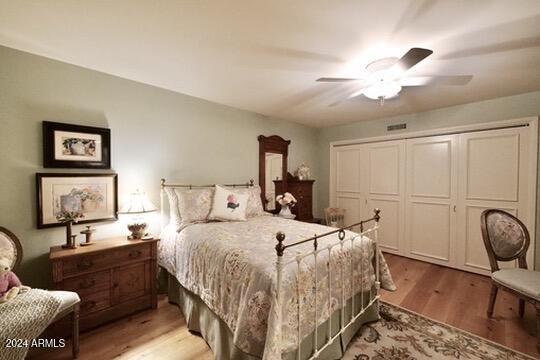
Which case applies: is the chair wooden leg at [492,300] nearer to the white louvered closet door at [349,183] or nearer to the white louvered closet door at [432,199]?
the white louvered closet door at [432,199]

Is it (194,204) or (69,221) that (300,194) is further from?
(69,221)

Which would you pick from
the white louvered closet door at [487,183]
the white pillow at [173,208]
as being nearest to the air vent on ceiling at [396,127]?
the white louvered closet door at [487,183]

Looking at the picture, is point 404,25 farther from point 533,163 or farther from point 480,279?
point 480,279

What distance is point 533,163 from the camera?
278 centimetres

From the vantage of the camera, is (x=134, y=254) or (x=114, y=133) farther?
(x=114, y=133)

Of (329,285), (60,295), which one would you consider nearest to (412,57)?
(329,285)

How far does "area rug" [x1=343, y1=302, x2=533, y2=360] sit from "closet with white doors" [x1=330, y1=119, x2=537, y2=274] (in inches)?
69.1

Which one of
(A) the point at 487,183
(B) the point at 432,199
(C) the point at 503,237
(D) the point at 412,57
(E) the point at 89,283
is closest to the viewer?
(D) the point at 412,57

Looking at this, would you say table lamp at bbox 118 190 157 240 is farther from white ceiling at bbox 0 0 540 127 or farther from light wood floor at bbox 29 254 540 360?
white ceiling at bbox 0 0 540 127

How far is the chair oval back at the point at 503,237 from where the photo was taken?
2.22 meters

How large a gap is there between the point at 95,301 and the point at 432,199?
14.4ft

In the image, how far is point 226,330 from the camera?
1.60m

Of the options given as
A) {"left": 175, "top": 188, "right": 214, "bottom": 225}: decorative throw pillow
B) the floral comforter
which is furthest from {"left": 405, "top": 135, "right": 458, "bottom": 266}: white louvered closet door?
{"left": 175, "top": 188, "right": 214, "bottom": 225}: decorative throw pillow

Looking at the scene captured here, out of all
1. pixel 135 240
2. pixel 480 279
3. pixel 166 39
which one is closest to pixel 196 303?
pixel 135 240
